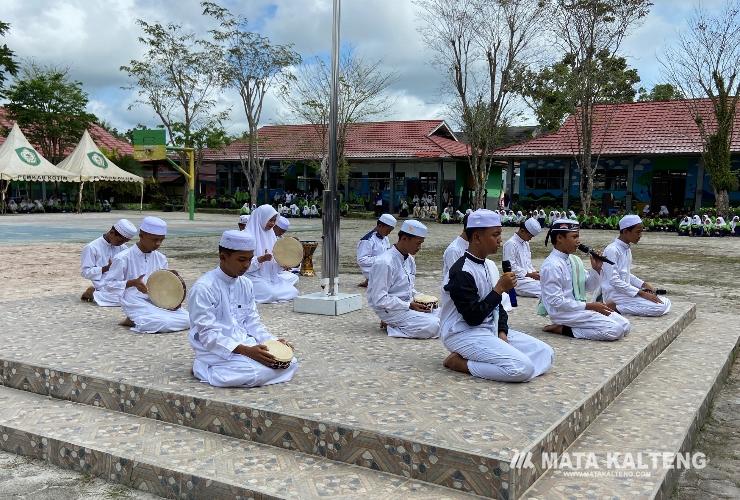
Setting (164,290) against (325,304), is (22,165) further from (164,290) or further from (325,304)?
(164,290)

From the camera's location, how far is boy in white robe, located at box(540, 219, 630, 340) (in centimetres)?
627

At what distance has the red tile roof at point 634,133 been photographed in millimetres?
29922

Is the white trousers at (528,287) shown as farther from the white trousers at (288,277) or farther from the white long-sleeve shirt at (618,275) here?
the white trousers at (288,277)

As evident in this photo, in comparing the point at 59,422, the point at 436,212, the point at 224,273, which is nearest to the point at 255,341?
the point at 224,273

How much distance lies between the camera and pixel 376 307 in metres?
6.51

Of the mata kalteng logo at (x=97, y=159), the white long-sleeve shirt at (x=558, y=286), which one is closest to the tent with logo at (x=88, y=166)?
the mata kalteng logo at (x=97, y=159)

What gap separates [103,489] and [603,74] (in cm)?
2993

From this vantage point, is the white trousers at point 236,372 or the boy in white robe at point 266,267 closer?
the white trousers at point 236,372

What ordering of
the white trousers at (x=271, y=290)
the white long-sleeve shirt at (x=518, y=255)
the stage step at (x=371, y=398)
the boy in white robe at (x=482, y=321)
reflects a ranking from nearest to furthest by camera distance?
1. the stage step at (x=371, y=398)
2. the boy in white robe at (x=482, y=321)
3. the white trousers at (x=271, y=290)
4. the white long-sleeve shirt at (x=518, y=255)

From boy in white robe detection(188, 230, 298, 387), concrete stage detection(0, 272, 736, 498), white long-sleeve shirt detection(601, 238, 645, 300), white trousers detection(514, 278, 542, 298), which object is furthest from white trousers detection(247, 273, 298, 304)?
white long-sleeve shirt detection(601, 238, 645, 300)

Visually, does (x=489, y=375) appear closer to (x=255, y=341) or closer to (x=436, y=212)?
(x=255, y=341)

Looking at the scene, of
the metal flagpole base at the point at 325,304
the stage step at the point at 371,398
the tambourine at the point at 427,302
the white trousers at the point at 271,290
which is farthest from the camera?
the white trousers at the point at 271,290

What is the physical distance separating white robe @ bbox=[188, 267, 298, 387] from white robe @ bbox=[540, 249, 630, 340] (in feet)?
9.86

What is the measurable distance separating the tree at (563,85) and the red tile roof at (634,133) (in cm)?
129
